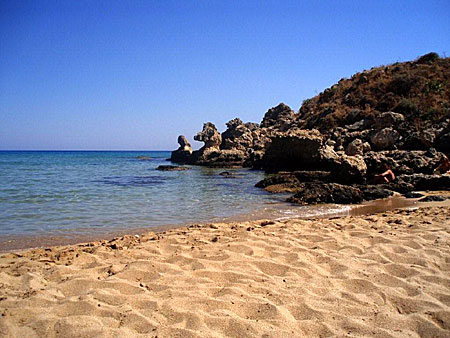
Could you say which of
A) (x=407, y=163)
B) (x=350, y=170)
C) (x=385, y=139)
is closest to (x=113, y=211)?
(x=350, y=170)

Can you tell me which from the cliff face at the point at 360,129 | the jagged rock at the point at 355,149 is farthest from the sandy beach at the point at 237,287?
the jagged rock at the point at 355,149

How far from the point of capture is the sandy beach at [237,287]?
8.96ft

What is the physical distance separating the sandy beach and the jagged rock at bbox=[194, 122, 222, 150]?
103 feet

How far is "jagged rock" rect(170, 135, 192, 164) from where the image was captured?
40.2 meters

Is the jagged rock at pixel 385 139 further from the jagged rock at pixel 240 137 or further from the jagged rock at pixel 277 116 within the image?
the jagged rock at pixel 277 116

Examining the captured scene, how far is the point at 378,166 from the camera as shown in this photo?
44.6ft

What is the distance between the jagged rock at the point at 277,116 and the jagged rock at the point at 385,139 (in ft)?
67.1

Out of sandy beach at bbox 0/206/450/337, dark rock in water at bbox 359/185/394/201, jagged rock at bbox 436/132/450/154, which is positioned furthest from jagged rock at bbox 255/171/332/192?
sandy beach at bbox 0/206/450/337

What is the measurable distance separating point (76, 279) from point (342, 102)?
31.6 metres

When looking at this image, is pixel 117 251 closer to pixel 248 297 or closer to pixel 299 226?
pixel 248 297

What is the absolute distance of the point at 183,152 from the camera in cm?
4122

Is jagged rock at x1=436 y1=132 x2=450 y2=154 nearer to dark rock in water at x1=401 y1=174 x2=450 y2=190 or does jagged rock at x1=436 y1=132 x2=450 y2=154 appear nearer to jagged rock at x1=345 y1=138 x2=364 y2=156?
jagged rock at x1=345 y1=138 x2=364 y2=156

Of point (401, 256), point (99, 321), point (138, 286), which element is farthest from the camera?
point (401, 256)

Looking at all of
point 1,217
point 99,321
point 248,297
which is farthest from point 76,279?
point 1,217
